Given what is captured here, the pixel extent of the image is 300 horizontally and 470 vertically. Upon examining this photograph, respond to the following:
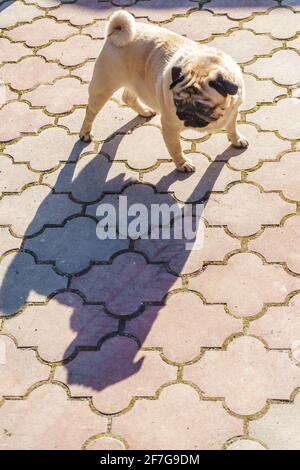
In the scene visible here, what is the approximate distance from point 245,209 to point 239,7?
254cm

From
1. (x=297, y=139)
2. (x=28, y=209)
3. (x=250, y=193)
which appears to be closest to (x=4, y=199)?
(x=28, y=209)

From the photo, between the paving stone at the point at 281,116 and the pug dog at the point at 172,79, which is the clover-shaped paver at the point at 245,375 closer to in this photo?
the pug dog at the point at 172,79

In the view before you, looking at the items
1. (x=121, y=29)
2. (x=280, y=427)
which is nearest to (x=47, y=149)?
(x=121, y=29)

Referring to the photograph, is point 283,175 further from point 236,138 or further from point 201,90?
point 201,90

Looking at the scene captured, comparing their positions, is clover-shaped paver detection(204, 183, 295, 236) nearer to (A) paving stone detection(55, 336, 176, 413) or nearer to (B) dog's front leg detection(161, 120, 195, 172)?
(B) dog's front leg detection(161, 120, 195, 172)

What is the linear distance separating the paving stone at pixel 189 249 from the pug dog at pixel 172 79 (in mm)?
632

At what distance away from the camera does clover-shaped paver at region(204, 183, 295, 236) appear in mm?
4234

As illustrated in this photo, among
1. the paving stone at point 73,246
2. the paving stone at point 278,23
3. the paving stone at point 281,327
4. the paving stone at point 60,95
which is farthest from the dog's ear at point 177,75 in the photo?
the paving stone at point 278,23

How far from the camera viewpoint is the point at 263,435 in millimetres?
3279

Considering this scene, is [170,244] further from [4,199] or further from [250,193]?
A: [4,199]

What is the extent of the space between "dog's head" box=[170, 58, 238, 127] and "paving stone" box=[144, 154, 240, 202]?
27.4 inches

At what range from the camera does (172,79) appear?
3834 millimetres

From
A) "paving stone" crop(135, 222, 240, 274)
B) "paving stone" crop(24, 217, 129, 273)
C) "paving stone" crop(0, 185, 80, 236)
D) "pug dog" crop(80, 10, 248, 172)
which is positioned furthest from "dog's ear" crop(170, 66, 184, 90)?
"paving stone" crop(0, 185, 80, 236)

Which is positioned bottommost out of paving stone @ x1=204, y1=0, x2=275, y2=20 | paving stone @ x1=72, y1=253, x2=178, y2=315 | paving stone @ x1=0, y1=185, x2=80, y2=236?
paving stone @ x1=72, y1=253, x2=178, y2=315
